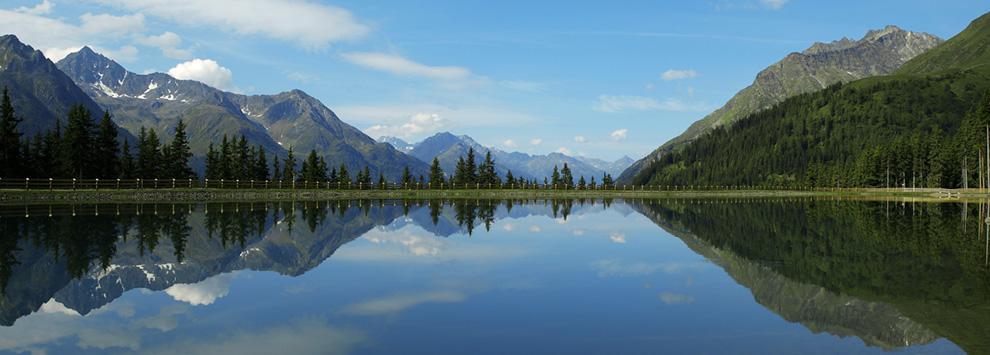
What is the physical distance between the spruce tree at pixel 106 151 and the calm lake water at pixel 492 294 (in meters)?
69.7

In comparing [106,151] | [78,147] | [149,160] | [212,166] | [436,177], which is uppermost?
[78,147]

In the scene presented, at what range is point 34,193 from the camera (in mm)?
69875

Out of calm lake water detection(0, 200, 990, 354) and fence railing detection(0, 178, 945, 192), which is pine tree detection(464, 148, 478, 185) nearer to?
fence railing detection(0, 178, 945, 192)

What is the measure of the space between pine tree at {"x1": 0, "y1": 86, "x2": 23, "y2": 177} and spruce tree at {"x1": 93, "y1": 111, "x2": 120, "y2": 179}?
31.2 feet

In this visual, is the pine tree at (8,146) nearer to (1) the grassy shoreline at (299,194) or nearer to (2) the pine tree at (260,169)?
(1) the grassy shoreline at (299,194)

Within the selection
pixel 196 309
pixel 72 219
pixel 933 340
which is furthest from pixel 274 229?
pixel 933 340

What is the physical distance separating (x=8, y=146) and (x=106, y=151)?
42.3 feet

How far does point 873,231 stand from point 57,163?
332ft

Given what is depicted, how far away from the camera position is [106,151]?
309ft

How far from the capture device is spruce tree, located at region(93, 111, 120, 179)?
92062mm

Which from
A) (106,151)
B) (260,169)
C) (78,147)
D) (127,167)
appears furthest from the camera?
(260,169)

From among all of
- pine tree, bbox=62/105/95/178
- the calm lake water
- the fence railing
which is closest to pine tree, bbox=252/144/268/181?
the fence railing

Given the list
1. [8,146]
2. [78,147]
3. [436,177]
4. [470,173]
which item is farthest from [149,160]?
[470,173]

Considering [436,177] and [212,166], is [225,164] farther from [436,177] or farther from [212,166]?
[436,177]
